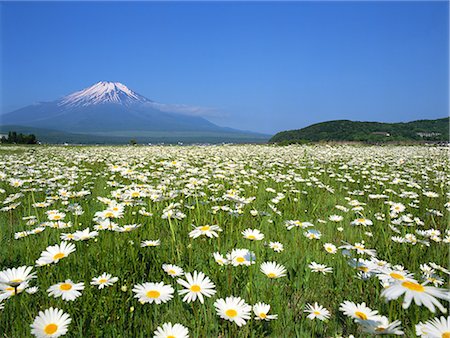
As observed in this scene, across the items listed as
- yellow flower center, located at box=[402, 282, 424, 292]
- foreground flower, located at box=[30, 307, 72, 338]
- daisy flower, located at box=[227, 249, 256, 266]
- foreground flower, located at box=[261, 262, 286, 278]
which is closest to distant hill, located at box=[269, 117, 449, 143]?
daisy flower, located at box=[227, 249, 256, 266]

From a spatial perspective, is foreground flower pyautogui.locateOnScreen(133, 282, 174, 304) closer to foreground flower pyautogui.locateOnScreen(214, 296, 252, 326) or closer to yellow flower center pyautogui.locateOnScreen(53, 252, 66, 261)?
foreground flower pyautogui.locateOnScreen(214, 296, 252, 326)

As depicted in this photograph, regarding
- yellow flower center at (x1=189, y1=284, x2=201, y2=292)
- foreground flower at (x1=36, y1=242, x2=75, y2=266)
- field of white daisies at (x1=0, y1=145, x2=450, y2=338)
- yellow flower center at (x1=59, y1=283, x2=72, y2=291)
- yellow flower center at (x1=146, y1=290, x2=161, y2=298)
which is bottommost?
field of white daisies at (x1=0, y1=145, x2=450, y2=338)

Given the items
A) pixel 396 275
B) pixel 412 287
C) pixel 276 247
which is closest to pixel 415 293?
pixel 412 287

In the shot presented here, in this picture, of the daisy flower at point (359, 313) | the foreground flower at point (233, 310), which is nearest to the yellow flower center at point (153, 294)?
the foreground flower at point (233, 310)

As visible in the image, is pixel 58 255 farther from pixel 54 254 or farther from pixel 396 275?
pixel 396 275

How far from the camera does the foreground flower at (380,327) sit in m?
1.23

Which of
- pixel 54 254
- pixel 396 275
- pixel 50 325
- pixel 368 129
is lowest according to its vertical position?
pixel 50 325

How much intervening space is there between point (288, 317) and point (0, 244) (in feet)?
10.1

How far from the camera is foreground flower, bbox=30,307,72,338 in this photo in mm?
1301

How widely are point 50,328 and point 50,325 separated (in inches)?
1.0

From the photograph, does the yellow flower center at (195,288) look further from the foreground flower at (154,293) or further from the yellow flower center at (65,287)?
the yellow flower center at (65,287)

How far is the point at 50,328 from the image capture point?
1367mm

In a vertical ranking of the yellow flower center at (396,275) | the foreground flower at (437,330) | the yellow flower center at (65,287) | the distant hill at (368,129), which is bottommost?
the yellow flower center at (65,287)

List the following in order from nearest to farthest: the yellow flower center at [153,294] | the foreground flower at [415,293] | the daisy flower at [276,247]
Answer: the foreground flower at [415,293]
the yellow flower center at [153,294]
the daisy flower at [276,247]
